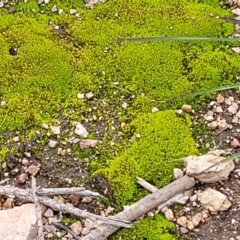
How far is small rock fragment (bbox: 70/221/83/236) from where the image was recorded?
8.23ft

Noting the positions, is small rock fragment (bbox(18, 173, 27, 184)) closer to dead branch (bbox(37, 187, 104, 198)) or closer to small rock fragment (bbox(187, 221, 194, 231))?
dead branch (bbox(37, 187, 104, 198))

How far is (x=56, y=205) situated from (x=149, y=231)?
437 millimetres

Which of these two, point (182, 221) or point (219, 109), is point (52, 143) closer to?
point (182, 221)

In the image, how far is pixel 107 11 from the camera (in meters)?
3.34

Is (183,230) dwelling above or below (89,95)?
below

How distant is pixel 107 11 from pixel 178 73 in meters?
0.64

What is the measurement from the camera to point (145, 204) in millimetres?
2529

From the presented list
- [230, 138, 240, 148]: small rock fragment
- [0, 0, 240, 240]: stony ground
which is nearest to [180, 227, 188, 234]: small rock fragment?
[0, 0, 240, 240]: stony ground

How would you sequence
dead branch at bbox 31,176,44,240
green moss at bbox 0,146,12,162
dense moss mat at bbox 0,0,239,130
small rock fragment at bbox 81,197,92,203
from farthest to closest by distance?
dense moss mat at bbox 0,0,239,130 < green moss at bbox 0,146,12,162 < small rock fragment at bbox 81,197,92,203 < dead branch at bbox 31,176,44,240

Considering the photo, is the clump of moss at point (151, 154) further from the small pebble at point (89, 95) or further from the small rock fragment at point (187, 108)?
the small pebble at point (89, 95)

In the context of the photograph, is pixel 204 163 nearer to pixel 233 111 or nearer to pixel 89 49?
pixel 233 111

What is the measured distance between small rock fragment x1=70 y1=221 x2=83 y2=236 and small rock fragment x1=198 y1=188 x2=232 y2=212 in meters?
0.57

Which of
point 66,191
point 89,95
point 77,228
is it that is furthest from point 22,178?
point 89,95

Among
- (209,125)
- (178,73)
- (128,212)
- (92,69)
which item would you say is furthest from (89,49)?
(128,212)
